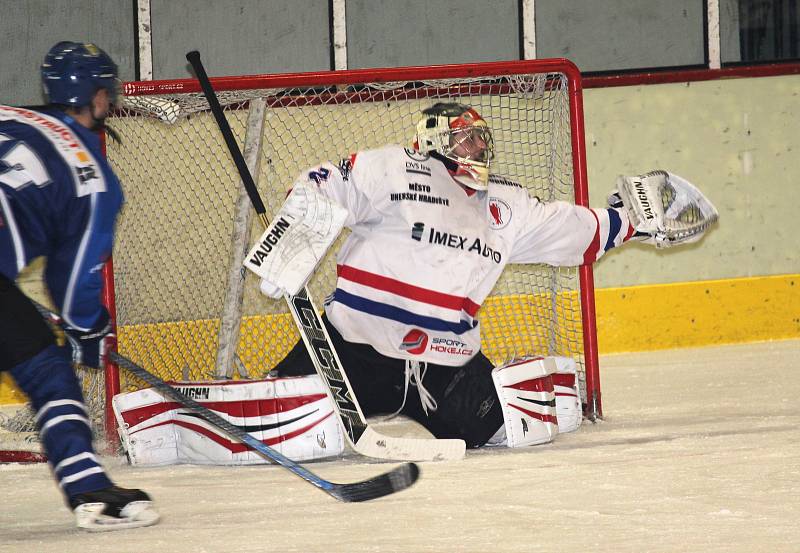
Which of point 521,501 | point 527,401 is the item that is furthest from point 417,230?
point 521,501

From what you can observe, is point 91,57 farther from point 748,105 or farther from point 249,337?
point 748,105

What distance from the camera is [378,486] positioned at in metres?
2.93

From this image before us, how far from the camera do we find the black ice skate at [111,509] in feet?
8.24

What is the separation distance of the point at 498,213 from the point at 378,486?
1.20 meters

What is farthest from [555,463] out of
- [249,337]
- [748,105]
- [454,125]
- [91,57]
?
[748,105]

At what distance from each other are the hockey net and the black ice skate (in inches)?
60.9

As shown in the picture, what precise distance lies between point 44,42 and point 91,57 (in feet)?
9.98

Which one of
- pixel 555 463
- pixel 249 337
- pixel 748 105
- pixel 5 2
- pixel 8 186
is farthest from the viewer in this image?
pixel 748 105

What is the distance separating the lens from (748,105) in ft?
20.2

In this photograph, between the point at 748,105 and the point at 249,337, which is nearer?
the point at 249,337

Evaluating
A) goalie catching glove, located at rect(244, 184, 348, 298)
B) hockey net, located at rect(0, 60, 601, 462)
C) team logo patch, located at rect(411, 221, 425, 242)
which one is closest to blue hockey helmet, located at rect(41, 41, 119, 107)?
goalie catching glove, located at rect(244, 184, 348, 298)

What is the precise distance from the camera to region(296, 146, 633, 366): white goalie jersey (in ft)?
11.8

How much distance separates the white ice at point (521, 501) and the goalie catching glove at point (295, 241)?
1.83 feet

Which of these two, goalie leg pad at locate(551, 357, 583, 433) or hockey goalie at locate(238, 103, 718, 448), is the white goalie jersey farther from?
goalie leg pad at locate(551, 357, 583, 433)
